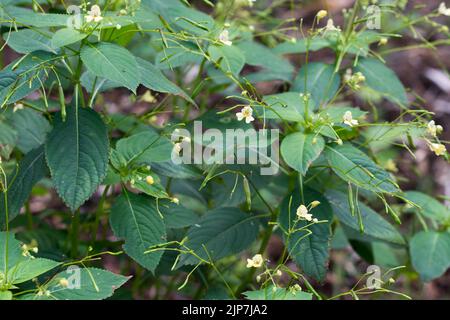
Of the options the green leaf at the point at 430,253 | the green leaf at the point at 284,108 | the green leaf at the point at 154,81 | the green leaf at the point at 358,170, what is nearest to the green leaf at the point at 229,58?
the green leaf at the point at 284,108

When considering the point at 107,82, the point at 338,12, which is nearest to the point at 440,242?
the point at 107,82

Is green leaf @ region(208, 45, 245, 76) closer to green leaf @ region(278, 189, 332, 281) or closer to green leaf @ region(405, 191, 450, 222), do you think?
green leaf @ region(278, 189, 332, 281)

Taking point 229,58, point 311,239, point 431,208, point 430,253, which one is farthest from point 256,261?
point 431,208

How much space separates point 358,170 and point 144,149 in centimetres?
63

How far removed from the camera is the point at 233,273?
8.88 ft

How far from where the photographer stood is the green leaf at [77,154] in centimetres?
175

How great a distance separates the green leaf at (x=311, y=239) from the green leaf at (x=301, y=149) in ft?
0.51

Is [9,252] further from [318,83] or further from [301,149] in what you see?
[318,83]

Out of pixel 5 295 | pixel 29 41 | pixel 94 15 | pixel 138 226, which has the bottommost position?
pixel 138 226

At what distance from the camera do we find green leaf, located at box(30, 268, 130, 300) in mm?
1575

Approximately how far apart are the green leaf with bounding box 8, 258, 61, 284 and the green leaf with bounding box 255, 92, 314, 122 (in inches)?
28.3

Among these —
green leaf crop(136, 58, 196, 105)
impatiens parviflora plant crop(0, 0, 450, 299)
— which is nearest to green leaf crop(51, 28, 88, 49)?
impatiens parviflora plant crop(0, 0, 450, 299)

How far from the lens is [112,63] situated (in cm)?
171

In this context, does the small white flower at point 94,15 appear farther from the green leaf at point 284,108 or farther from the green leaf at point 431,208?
the green leaf at point 431,208
